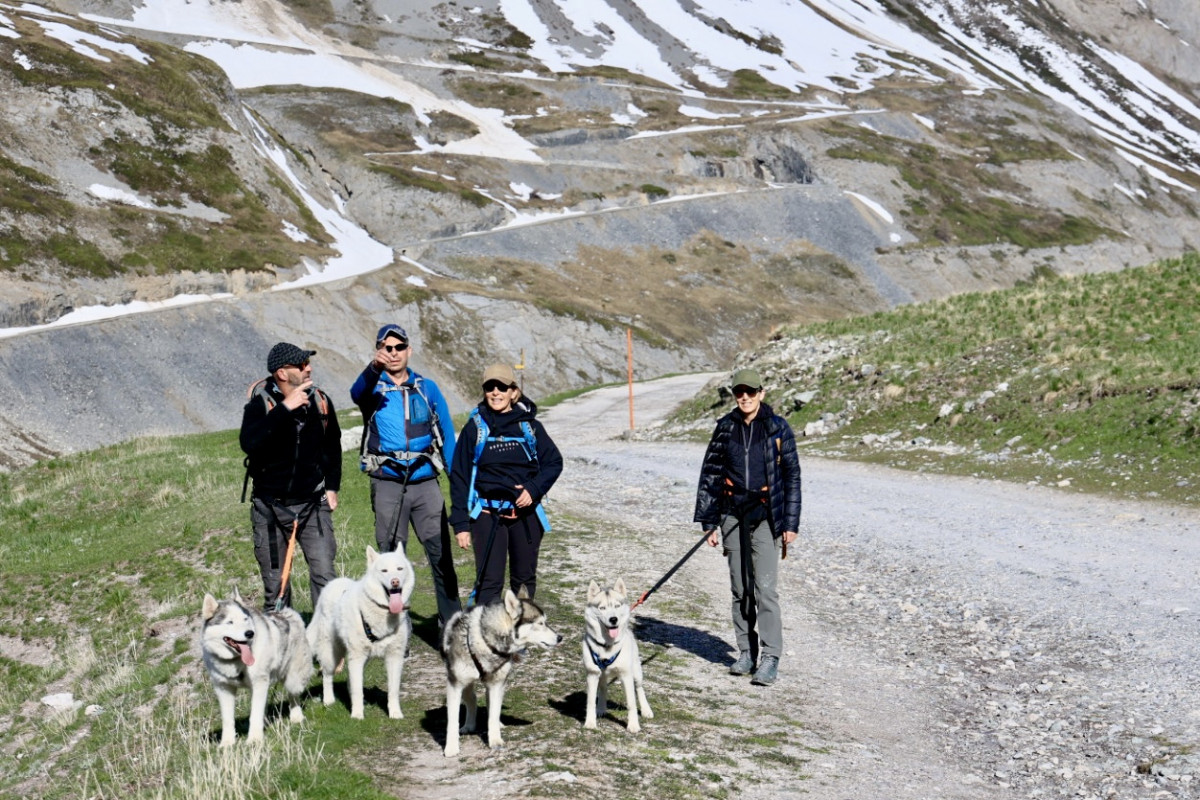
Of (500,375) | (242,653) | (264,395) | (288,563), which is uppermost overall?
(500,375)

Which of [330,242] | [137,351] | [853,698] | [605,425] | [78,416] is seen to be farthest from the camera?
[330,242]

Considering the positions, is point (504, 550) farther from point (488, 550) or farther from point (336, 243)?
point (336, 243)

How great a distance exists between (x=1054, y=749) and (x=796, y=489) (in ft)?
10.9

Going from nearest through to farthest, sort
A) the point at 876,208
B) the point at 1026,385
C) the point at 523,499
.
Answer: the point at 523,499
the point at 1026,385
the point at 876,208

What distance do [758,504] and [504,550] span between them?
2702mm

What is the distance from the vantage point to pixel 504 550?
9961 mm

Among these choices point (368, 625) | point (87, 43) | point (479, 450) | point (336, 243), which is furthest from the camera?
point (87, 43)

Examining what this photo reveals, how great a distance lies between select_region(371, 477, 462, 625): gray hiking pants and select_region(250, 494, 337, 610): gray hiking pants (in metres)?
0.56

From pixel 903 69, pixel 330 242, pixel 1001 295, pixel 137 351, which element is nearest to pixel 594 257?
pixel 330 242

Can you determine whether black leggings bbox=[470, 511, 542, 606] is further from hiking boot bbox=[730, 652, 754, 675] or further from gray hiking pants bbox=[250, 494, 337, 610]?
hiking boot bbox=[730, 652, 754, 675]

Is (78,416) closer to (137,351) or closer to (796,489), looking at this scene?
(137,351)

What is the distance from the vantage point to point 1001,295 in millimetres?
36125

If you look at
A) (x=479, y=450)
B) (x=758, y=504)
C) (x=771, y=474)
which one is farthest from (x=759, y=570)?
(x=479, y=450)

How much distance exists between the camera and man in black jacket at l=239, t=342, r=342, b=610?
32.7 feet
